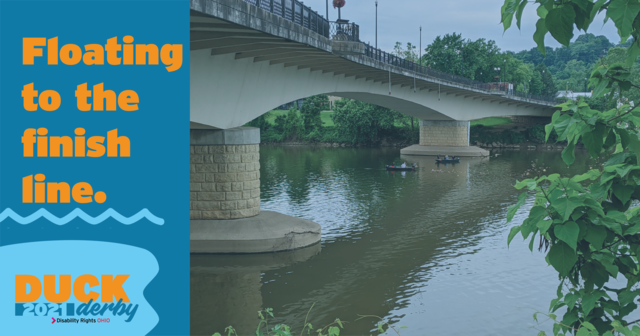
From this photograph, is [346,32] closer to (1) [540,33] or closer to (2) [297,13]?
(2) [297,13]

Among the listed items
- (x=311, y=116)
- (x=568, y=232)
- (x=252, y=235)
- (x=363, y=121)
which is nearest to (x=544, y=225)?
(x=568, y=232)

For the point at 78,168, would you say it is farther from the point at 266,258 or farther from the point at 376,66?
the point at 376,66

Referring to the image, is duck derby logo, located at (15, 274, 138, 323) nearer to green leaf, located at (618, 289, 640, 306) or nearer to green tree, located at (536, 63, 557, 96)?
green leaf, located at (618, 289, 640, 306)

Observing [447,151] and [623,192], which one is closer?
[623,192]

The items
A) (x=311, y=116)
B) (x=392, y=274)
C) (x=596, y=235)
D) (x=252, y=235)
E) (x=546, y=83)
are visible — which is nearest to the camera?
(x=596, y=235)

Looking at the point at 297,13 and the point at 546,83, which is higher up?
the point at 546,83

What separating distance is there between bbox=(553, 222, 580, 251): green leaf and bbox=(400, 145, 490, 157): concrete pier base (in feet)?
180

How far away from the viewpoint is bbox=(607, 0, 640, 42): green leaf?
3182 millimetres

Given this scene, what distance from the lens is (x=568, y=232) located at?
3.67m

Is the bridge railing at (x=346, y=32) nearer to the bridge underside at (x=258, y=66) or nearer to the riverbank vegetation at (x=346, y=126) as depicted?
the bridge underside at (x=258, y=66)

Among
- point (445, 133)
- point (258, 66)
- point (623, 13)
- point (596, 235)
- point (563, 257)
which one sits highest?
point (258, 66)

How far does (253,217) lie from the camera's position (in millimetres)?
20156

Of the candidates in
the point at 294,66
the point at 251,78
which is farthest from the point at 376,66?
the point at 251,78

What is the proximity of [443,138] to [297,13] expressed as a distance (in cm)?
4395
